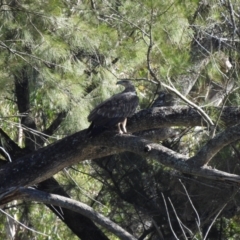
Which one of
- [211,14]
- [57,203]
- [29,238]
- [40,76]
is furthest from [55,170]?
[29,238]

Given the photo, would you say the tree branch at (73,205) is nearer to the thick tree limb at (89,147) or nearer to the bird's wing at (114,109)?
the thick tree limb at (89,147)

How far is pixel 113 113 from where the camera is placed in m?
5.87

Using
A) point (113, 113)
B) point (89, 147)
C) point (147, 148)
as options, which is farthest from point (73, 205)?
point (147, 148)

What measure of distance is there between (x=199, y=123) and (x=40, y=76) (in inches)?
54.4

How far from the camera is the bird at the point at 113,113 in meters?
5.64

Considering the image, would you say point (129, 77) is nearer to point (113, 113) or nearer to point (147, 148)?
point (113, 113)

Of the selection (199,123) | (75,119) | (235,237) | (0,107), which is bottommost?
(235,237)

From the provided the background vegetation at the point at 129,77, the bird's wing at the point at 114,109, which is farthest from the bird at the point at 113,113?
the background vegetation at the point at 129,77

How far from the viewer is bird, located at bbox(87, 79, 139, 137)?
18.5ft

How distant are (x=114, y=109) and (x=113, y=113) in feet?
0.28

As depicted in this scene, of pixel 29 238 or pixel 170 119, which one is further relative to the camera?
pixel 29 238

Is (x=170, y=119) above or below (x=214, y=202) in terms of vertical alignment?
above

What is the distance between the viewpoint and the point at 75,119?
6.41m

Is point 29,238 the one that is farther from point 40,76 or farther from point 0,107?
point 40,76
